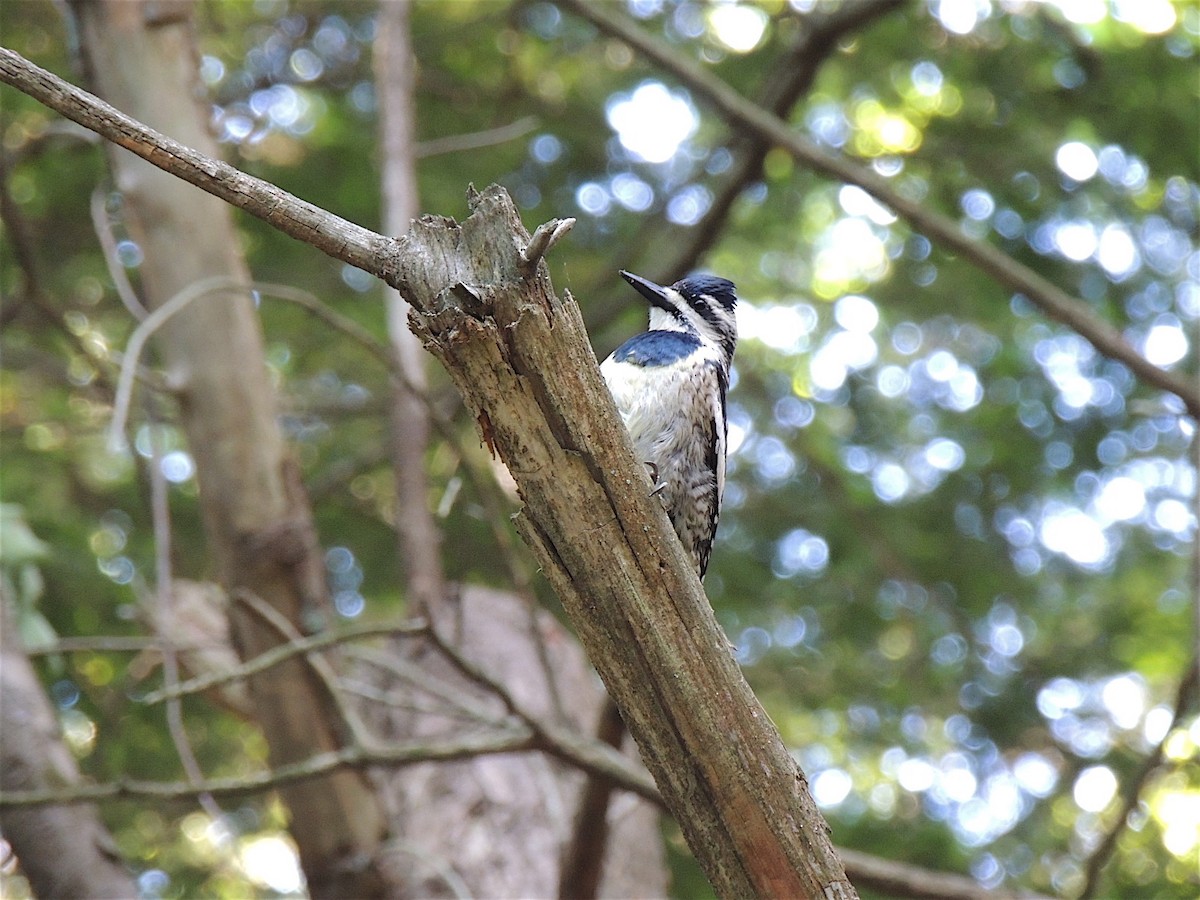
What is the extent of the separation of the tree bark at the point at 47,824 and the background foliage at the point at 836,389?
1.44 m

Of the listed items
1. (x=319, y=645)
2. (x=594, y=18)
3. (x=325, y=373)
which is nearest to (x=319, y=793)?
(x=319, y=645)

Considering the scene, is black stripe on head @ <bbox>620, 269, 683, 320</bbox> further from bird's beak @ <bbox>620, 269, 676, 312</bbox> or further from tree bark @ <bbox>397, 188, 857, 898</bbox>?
tree bark @ <bbox>397, 188, 857, 898</bbox>

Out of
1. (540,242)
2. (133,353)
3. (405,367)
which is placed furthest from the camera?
(405,367)

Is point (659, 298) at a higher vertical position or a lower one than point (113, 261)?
lower

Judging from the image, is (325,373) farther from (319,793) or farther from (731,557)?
(319,793)

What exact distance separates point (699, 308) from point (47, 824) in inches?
101

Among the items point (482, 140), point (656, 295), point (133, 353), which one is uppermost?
point (482, 140)

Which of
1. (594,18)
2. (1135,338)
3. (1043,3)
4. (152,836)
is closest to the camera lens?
(594,18)

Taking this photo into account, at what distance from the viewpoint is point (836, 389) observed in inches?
272

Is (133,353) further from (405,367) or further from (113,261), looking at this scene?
(405,367)

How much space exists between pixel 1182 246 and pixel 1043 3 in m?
1.36

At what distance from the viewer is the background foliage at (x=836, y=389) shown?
18.8ft

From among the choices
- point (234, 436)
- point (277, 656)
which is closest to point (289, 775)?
point (277, 656)

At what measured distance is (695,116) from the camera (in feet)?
23.8
